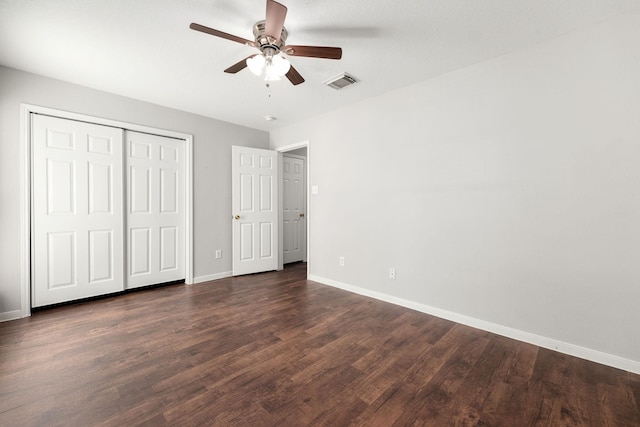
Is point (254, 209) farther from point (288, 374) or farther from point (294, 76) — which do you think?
point (288, 374)

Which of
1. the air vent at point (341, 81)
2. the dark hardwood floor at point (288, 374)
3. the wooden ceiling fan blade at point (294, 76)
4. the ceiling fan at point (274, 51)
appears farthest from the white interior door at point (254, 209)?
the ceiling fan at point (274, 51)

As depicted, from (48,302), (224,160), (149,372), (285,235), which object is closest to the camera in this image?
(149,372)

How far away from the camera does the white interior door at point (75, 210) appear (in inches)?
114

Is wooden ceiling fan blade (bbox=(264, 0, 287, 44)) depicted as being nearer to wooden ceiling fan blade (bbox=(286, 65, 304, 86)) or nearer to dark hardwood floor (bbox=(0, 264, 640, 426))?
wooden ceiling fan blade (bbox=(286, 65, 304, 86))

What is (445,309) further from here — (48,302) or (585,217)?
(48,302)

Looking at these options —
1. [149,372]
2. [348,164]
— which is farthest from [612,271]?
[149,372]

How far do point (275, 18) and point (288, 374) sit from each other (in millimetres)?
2336

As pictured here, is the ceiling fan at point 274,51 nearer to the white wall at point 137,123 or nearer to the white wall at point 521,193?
the white wall at point 521,193

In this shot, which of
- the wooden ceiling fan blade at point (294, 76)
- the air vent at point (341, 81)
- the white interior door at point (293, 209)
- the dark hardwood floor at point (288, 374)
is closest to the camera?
the dark hardwood floor at point (288, 374)

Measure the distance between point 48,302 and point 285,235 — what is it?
11.3ft

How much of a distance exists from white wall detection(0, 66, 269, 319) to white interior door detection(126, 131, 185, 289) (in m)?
0.22

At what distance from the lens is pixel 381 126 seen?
3307 millimetres

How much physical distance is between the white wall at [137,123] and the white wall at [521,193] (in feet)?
7.43

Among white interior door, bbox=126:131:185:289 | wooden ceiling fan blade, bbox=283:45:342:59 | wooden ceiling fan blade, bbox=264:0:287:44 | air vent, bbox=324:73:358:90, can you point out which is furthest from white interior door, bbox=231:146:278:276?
wooden ceiling fan blade, bbox=264:0:287:44
